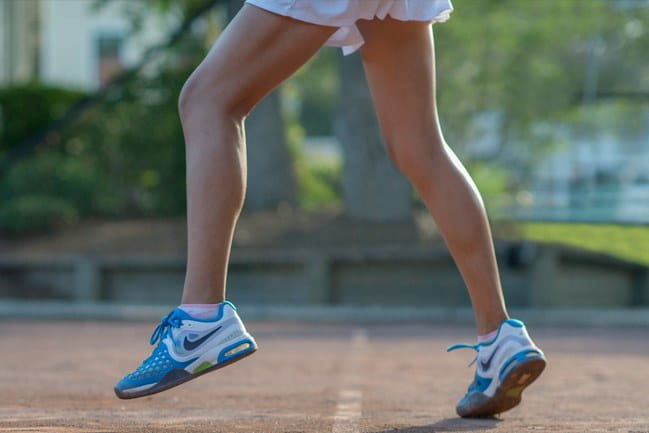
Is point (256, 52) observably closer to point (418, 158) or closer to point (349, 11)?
point (349, 11)

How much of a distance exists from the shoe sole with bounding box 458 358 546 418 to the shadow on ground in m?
0.03

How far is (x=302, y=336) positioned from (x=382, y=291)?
237 centimetres

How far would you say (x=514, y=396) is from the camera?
3.34 meters

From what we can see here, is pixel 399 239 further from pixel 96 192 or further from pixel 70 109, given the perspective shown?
pixel 70 109

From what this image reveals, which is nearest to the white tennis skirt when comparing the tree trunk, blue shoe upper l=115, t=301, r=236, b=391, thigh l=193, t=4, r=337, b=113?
thigh l=193, t=4, r=337, b=113

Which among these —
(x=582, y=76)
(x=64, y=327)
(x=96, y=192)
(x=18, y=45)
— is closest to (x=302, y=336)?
(x=64, y=327)

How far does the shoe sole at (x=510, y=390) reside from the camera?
10.6 ft

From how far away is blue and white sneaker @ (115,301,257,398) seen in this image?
120 inches

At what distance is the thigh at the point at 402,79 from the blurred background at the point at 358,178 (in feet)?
20.7

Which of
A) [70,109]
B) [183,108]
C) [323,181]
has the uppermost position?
[183,108]

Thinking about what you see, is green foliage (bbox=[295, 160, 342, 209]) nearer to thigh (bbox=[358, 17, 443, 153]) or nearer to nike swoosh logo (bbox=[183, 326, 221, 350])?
thigh (bbox=[358, 17, 443, 153])

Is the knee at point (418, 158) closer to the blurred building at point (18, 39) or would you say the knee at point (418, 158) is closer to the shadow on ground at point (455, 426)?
the shadow on ground at point (455, 426)

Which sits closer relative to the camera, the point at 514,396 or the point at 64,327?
the point at 514,396

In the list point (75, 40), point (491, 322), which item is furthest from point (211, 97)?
point (75, 40)
